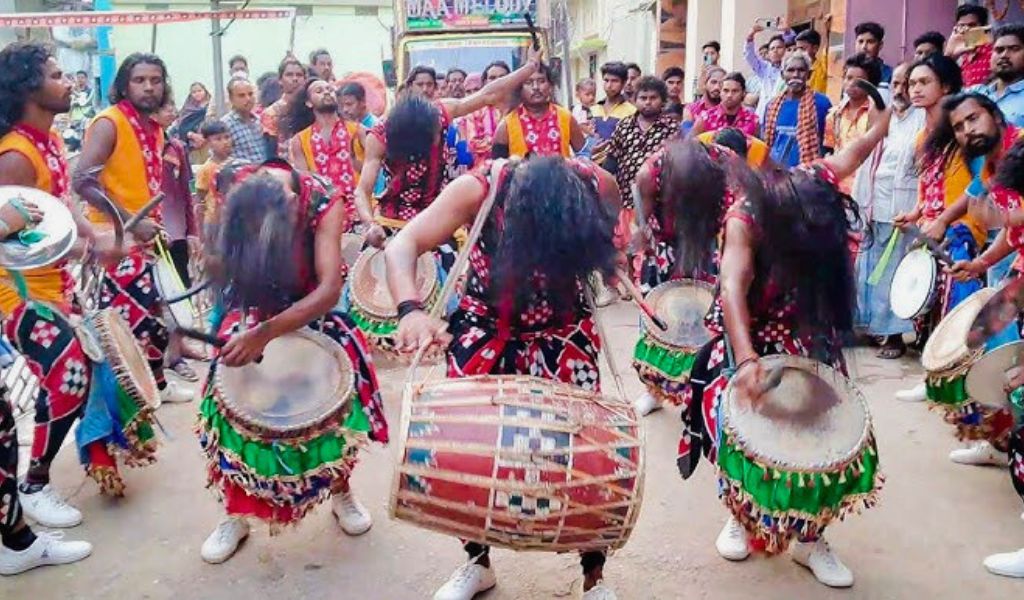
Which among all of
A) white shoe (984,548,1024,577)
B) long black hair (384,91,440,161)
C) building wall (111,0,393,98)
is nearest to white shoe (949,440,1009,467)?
white shoe (984,548,1024,577)

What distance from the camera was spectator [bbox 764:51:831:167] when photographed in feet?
23.6

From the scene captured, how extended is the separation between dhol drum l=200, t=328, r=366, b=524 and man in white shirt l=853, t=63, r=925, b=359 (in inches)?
141

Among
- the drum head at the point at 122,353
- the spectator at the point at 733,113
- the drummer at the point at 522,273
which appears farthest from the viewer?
the spectator at the point at 733,113

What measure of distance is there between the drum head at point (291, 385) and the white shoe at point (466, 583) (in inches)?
25.0

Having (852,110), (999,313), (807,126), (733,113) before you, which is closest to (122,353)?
(999,313)

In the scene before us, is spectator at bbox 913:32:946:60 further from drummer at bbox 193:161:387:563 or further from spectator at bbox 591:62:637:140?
drummer at bbox 193:161:387:563

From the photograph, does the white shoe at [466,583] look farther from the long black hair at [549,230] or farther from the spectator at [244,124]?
the spectator at [244,124]

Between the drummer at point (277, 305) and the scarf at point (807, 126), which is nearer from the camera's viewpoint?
the drummer at point (277, 305)

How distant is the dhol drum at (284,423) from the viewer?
313 centimetres

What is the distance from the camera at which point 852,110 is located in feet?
→ 21.6

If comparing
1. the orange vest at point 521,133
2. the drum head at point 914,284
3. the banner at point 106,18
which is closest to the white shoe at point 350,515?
the drum head at point 914,284

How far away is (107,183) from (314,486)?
6.81 ft

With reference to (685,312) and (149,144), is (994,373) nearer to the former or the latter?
(685,312)

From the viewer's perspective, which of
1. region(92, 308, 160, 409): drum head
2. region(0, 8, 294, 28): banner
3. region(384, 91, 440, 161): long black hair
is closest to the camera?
region(92, 308, 160, 409): drum head
